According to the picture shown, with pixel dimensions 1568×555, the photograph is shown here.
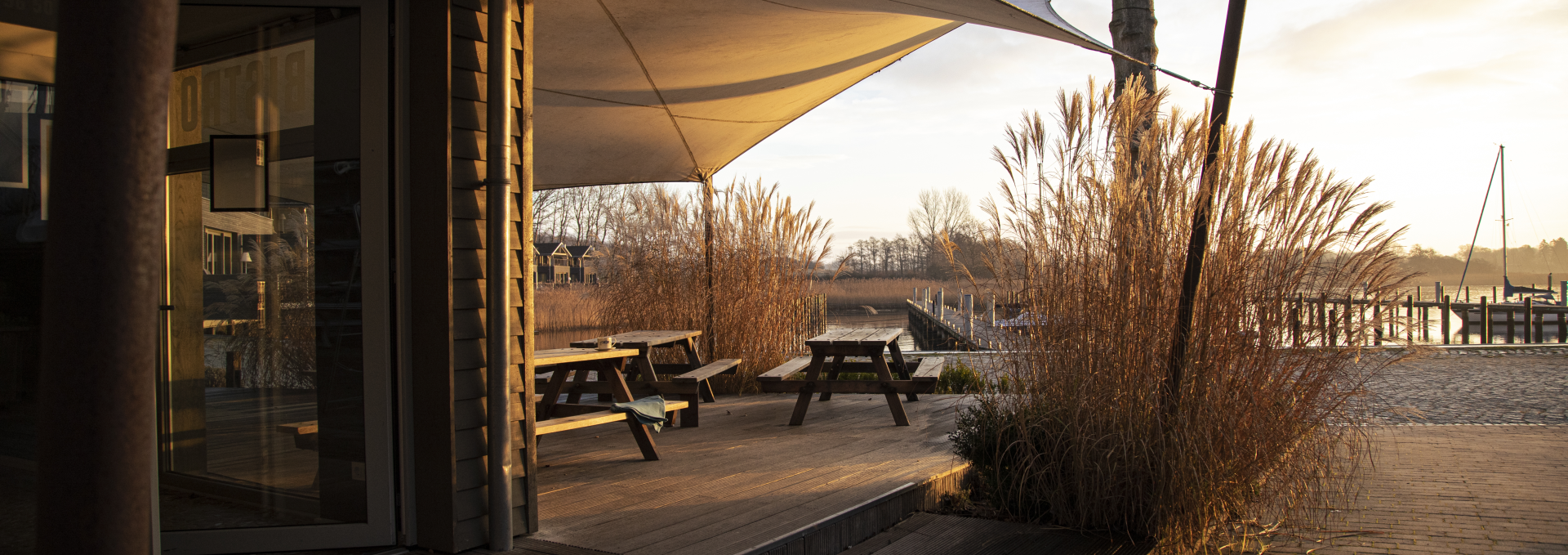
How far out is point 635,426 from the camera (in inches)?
131

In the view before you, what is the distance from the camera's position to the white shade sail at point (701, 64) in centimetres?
341

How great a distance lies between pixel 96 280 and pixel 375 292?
1.59 meters

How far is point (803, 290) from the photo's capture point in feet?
21.4

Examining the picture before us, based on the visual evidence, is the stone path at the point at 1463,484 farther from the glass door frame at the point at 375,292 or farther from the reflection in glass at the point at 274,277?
the reflection in glass at the point at 274,277

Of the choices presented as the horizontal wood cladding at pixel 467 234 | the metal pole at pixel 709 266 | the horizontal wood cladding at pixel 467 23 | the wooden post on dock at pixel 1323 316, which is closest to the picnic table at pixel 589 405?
the horizontal wood cladding at pixel 467 234

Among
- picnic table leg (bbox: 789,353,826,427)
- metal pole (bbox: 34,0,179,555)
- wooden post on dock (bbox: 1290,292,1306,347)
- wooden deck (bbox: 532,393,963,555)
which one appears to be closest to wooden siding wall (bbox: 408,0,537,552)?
wooden deck (bbox: 532,393,963,555)

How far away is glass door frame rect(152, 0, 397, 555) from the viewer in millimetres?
2201

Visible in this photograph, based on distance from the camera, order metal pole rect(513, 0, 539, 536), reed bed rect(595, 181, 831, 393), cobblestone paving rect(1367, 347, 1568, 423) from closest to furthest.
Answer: metal pole rect(513, 0, 539, 536), cobblestone paving rect(1367, 347, 1568, 423), reed bed rect(595, 181, 831, 393)

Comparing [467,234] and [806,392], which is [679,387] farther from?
[467,234]

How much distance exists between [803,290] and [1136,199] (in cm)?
422

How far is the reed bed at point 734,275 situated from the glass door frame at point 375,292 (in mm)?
3718

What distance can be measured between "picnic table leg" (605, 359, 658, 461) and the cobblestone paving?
11.1 ft

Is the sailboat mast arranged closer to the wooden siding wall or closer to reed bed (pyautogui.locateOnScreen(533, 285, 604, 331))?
reed bed (pyautogui.locateOnScreen(533, 285, 604, 331))

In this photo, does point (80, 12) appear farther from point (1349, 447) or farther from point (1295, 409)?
point (1349, 447)
